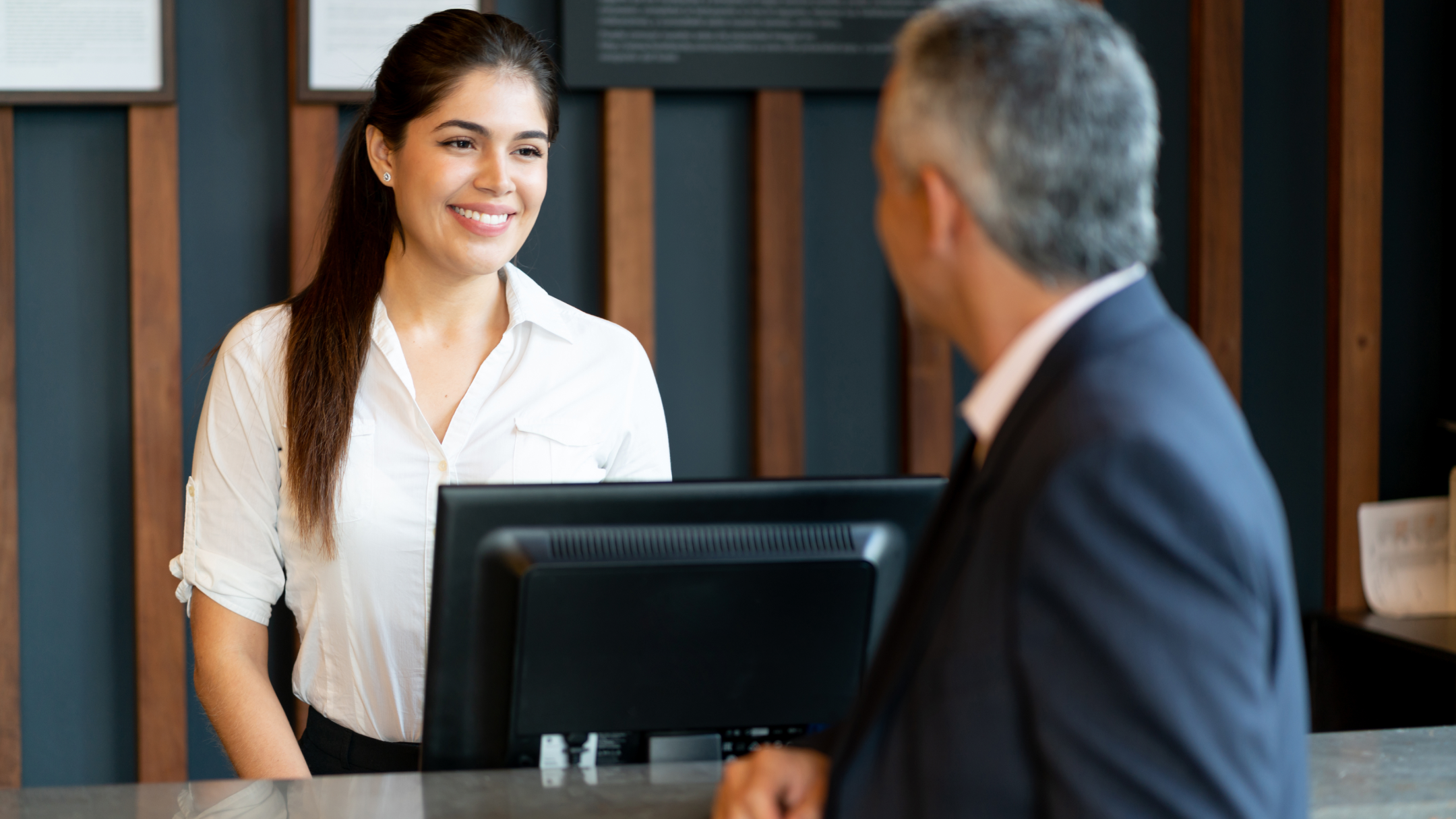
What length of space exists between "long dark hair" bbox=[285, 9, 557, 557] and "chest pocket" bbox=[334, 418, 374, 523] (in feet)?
0.05

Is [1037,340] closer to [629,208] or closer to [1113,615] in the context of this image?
[1113,615]

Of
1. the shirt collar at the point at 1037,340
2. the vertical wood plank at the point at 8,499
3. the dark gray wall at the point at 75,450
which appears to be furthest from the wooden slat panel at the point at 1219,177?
the vertical wood plank at the point at 8,499

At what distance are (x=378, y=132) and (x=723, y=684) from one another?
107 cm

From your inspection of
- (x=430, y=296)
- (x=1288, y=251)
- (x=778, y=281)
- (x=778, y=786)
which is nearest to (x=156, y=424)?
(x=430, y=296)

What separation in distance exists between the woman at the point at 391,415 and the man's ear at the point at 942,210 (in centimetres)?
102

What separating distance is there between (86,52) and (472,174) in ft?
3.97

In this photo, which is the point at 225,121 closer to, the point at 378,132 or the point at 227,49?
the point at 227,49

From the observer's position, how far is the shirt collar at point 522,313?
1735 mm

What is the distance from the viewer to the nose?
5.52 ft

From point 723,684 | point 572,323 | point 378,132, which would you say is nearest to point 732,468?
point 572,323

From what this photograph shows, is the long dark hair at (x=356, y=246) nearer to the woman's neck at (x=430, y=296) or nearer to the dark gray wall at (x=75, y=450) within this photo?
the woman's neck at (x=430, y=296)

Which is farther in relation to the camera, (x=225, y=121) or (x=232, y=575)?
(x=225, y=121)

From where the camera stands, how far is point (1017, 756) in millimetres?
709

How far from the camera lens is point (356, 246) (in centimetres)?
182
